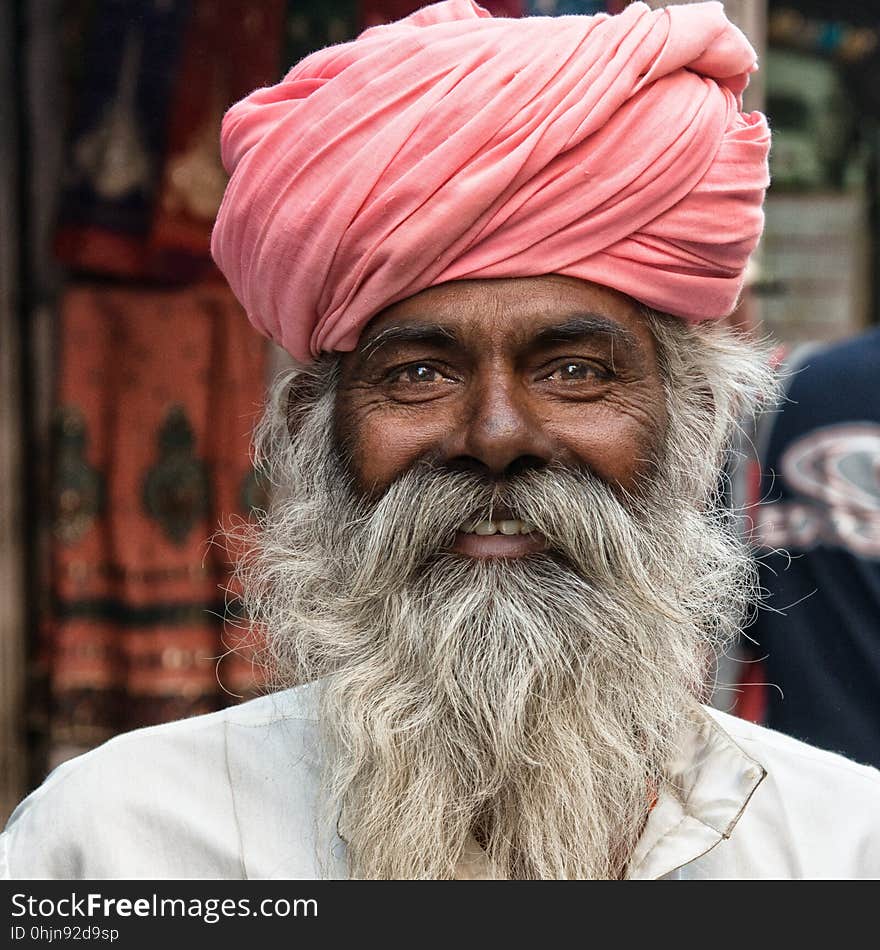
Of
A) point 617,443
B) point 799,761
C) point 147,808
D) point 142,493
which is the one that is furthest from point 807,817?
point 142,493

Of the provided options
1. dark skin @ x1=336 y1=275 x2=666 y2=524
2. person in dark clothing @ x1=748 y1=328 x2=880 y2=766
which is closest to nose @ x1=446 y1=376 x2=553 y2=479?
dark skin @ x1=336 y1=275 x2=666 y2=524

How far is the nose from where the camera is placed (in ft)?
6.42

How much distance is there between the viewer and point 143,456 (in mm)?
4090

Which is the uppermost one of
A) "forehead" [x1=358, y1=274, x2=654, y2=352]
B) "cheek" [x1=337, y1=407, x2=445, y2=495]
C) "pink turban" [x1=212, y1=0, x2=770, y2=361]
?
"pink turban" [x1=212, y1=0, x2=770, y2=361]

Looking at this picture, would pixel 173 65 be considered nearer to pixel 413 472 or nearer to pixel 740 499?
pixel 740 499

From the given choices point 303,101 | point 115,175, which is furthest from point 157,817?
point 115,175

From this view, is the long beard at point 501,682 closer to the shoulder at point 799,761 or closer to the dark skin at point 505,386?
the dark skin at point 505,386

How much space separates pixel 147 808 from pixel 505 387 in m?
0.83

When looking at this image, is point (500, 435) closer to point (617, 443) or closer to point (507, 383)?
point (507, 383)

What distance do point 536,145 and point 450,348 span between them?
0.33 m

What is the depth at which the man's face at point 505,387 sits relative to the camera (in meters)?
2.00

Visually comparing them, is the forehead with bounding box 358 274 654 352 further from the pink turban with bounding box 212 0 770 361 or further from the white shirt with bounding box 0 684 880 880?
the white shirt with bounding box 0 684 880 880

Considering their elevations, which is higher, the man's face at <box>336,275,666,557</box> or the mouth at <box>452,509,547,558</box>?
the man's face at <box>336,275,666,557</box>

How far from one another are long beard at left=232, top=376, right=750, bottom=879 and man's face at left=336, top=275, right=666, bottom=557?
4 centimetres
